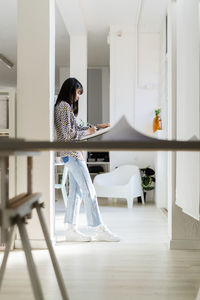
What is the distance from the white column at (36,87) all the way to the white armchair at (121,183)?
2.61 m

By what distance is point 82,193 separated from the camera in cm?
320

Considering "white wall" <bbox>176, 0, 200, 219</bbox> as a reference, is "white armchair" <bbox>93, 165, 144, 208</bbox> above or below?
below

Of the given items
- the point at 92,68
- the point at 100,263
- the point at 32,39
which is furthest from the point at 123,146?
the point at 92,68

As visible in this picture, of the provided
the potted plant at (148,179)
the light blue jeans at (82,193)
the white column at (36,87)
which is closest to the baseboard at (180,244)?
the light blue jeans at (82,193)

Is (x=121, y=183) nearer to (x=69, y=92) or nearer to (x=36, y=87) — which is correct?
(x=69, y=92)

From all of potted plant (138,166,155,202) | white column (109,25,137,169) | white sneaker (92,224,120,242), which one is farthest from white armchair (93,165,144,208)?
white sneaker (92,224,120,242)

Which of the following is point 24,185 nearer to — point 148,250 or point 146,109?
point 148,250

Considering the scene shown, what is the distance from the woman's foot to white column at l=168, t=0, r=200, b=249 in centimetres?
69

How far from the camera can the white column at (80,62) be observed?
680cm

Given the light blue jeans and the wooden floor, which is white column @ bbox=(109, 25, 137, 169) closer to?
the wooden floor

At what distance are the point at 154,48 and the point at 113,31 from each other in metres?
0.75

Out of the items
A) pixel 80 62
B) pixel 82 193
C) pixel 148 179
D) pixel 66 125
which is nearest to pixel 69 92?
pixel 66 125

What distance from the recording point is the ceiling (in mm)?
5754

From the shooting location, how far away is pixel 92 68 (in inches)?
387
